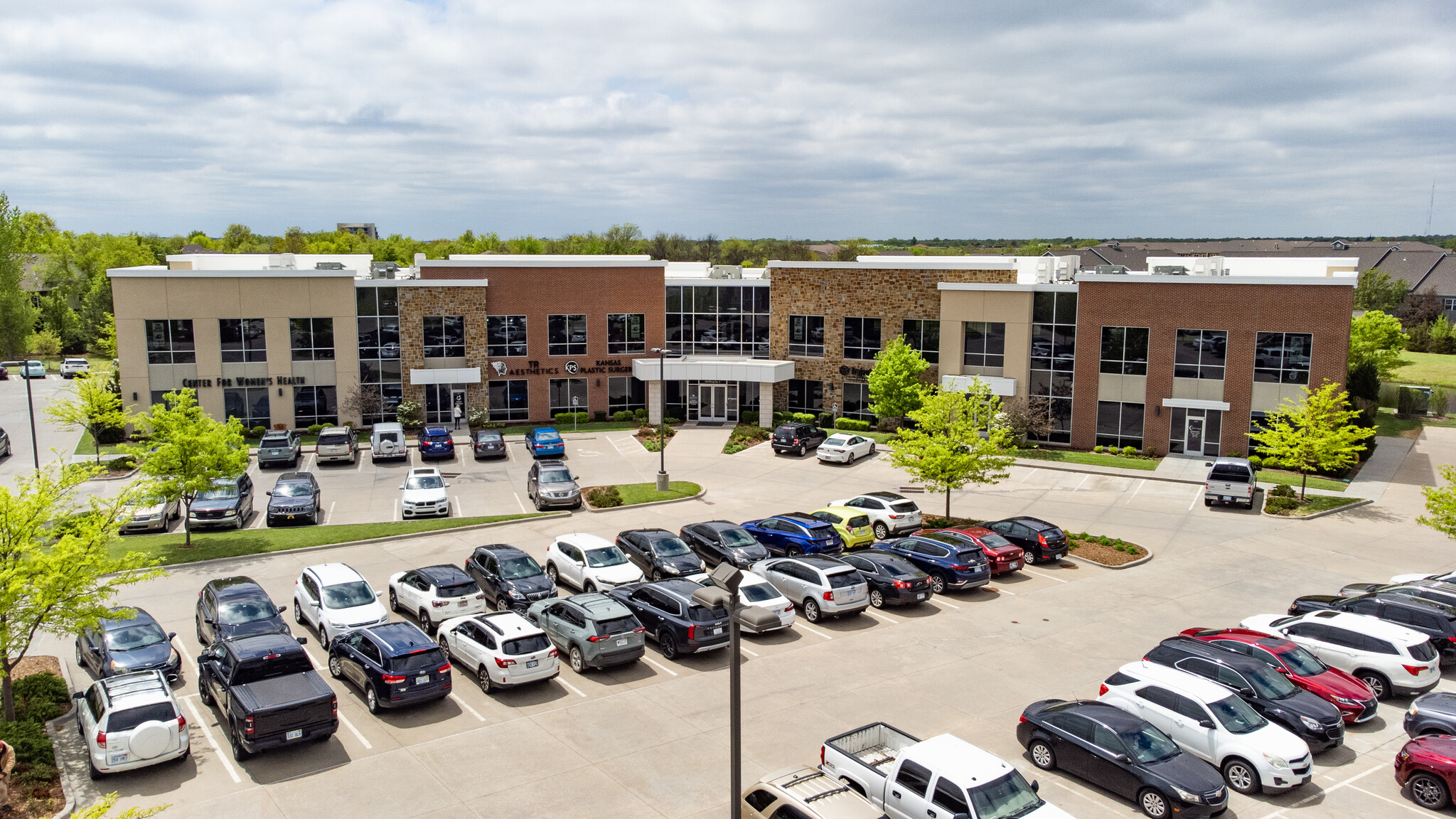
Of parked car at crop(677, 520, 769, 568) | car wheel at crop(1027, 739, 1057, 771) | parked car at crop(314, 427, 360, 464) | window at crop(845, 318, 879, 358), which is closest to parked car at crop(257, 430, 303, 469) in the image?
parked car at crop(314, 427, 360, 464)

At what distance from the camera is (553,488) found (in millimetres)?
35094

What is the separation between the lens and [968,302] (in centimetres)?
4838

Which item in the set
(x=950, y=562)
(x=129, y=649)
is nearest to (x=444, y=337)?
(x=129, y=649)

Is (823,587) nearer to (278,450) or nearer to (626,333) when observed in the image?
(278,450)

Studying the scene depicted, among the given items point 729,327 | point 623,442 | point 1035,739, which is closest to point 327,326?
point 623,442

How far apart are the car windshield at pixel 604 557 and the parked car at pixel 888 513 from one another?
932cm

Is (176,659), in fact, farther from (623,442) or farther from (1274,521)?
(1274,521)

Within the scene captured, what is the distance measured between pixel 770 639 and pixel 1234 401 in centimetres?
3018

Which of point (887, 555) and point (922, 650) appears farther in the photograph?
point (887, 555)

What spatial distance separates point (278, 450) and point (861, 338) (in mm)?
28630

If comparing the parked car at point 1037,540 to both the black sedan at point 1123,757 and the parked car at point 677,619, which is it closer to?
the parked car at point 677,619

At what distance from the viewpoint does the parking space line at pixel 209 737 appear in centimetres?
1563

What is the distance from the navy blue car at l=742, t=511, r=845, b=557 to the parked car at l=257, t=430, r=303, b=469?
2255cm

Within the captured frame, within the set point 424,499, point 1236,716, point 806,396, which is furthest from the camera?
point 806,396
